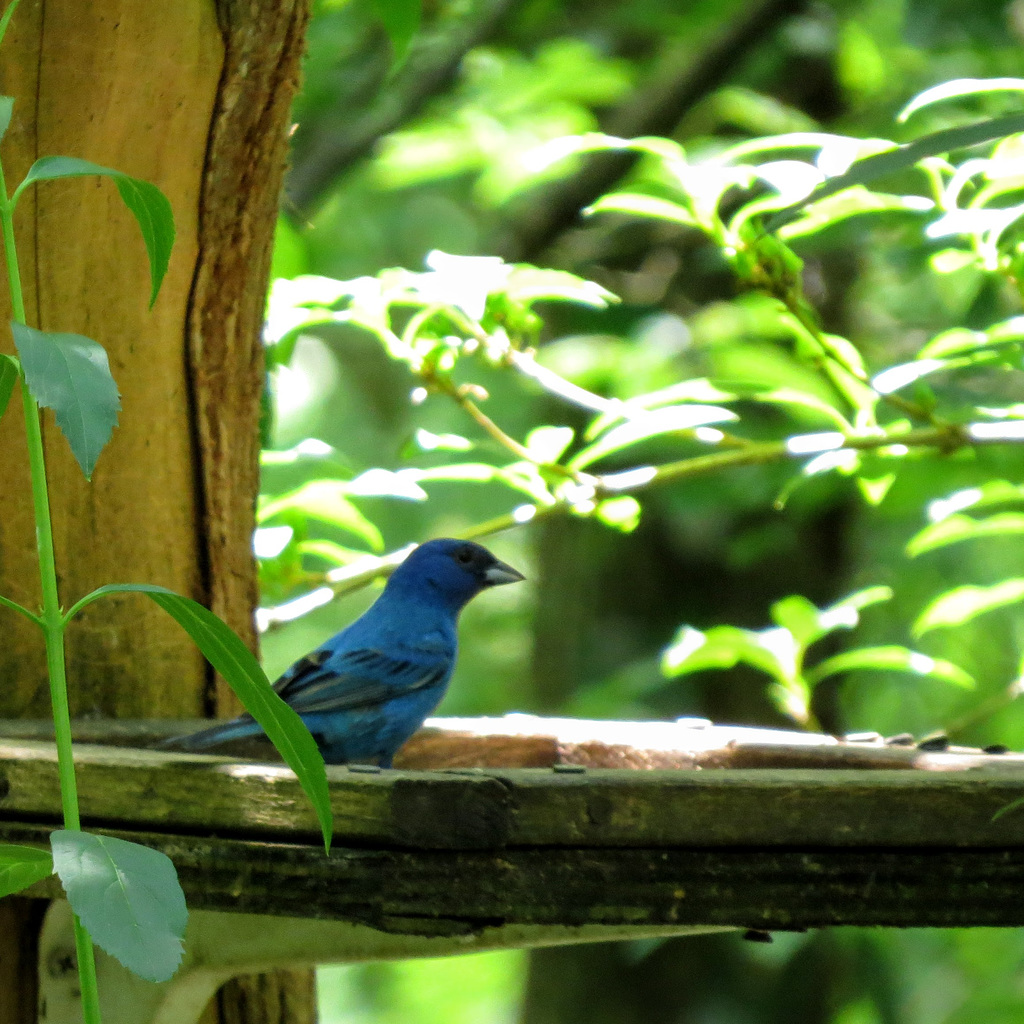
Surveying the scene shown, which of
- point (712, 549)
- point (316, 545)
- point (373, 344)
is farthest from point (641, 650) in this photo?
point (373, 344)

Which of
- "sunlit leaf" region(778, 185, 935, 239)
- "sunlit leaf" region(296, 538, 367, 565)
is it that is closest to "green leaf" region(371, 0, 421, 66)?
"sunlit leaf" region(778, 185, 935, 239)

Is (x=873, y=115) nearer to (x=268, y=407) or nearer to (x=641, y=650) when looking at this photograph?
(x=641, y=650)

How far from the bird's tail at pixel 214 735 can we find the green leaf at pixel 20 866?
0.74 meters

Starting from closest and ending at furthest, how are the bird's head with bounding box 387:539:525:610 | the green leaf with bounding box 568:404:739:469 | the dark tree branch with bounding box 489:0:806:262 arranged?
the green leaf with bounding box 568:404:739:469 → the bird's head with bounding box 387:539:525:610 → the dark tree branch with bounding box 489:0:806:262

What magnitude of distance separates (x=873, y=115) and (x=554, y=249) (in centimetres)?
147

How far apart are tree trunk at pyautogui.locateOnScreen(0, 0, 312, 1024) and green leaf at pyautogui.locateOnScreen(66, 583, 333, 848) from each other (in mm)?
846

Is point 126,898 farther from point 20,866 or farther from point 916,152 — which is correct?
point 916,152

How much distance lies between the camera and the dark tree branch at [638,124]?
17.3 ft

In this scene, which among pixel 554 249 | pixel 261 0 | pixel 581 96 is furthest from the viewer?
pixel 554 249

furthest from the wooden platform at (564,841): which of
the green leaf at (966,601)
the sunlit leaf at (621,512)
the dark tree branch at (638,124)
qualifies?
the dark tree branch at (638,124)

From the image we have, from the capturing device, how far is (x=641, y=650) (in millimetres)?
5707

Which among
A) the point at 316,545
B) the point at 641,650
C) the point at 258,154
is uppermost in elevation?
the point at 258,154

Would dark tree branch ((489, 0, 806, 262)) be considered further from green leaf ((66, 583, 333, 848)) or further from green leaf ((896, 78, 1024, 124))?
green leaf ((66, 583, 333, 848))

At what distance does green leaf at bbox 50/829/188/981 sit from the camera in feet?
3.53
